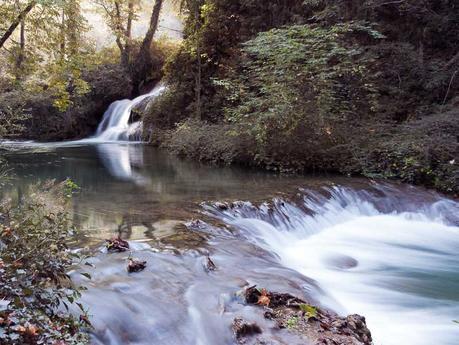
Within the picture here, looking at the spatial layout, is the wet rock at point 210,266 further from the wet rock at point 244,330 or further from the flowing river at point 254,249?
the wet rock at point 244,330

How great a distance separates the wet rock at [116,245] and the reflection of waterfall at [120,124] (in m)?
16.3

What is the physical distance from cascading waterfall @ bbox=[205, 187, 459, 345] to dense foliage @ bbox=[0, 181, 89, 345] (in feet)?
9.17

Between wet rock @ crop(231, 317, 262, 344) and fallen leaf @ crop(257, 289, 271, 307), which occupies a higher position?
fallen leaf @ crop(257, 289, 271, 307)

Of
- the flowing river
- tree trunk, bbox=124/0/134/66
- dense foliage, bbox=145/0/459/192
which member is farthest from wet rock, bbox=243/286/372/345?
tree trunk, bbox=124/0/134/66

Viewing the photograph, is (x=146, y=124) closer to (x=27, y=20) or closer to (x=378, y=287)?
(x=27, y=20)

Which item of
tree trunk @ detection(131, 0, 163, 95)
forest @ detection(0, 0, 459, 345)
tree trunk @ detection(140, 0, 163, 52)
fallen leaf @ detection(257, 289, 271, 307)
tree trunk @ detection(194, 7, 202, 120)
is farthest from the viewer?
tree trunk @ detection(131, 0, 163, 95)

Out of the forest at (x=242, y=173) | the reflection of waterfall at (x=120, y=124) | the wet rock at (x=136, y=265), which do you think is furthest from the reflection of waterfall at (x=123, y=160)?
the wet rock at (x=136, y=265)

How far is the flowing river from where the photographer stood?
410 cm

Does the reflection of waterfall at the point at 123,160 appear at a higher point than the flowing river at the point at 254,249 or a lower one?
higher

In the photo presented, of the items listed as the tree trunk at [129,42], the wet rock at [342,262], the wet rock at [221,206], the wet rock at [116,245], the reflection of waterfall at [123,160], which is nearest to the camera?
the wet rock at [116,245]

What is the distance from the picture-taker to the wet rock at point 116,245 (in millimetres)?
5160

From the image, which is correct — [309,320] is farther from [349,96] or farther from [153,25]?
[153,25]

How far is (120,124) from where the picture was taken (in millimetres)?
23312

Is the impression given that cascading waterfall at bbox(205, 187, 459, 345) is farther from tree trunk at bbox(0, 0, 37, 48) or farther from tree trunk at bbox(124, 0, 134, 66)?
tree trunk at bbox(124, 0, 134, 66)
